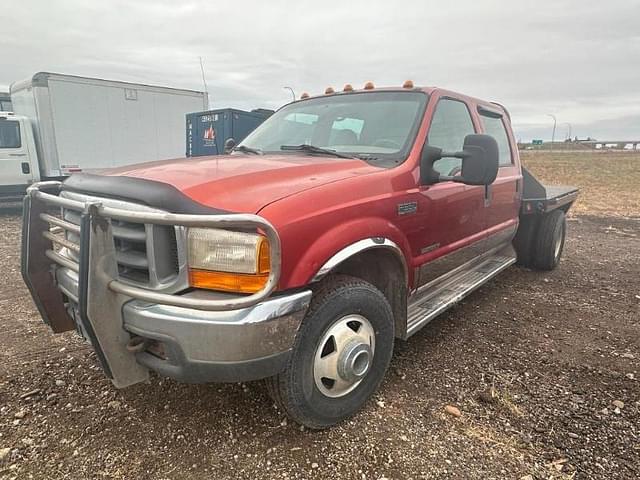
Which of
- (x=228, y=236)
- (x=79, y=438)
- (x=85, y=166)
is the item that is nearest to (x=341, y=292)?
(x=228, y=236)

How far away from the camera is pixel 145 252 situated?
2.01 meters

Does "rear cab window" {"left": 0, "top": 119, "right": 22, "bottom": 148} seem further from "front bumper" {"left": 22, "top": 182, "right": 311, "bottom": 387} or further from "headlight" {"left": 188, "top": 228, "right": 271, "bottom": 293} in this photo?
"headlight" {"left": 188, "top": 228, "right": 271, "bottom": 293}

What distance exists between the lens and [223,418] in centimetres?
255

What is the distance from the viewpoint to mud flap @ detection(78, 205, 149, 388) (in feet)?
6.24

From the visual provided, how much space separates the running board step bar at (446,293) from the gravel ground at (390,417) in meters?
0.38

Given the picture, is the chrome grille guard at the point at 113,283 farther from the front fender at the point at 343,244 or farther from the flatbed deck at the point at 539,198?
the flatbed deck at the point at 539,198

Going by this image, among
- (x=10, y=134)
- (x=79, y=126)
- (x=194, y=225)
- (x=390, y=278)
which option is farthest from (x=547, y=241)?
(x=10, y=134)

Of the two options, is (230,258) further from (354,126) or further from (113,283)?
(354,126)

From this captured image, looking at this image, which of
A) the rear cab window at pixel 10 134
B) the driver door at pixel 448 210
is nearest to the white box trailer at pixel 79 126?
the rear cab window at pixel 10 134

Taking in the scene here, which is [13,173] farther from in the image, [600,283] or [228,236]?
[600,283]

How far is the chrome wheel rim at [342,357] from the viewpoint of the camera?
91.1 inches

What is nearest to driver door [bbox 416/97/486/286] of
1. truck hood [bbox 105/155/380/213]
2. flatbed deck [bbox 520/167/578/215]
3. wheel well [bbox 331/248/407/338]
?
wheel well [bbox 331/248/407/338]

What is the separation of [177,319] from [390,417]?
1396 mm

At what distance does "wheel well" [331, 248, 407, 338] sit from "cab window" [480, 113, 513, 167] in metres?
2.08
